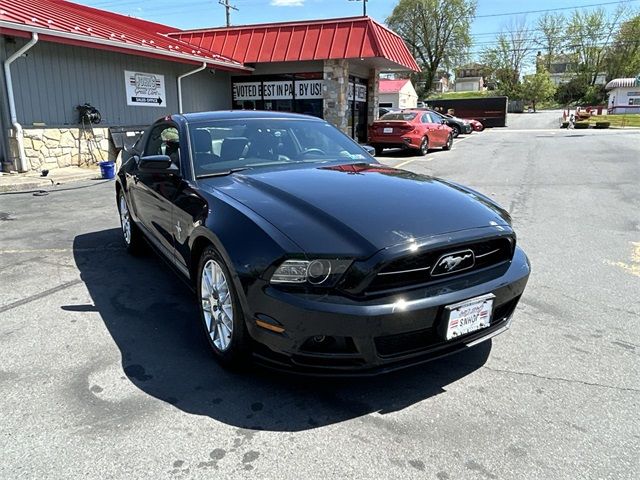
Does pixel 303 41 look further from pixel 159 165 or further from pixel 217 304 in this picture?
pixel 217 304

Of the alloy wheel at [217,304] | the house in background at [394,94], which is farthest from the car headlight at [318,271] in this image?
the house in background at [394,94]

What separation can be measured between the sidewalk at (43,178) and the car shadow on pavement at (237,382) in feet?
23.5

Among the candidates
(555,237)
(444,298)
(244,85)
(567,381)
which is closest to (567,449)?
(567,381)

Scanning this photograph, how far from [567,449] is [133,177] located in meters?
4.31

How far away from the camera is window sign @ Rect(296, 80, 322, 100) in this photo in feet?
59.4

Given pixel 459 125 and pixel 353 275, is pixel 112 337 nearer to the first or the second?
pixel 353 275

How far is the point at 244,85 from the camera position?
19.3 metres

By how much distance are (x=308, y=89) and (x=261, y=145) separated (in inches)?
587

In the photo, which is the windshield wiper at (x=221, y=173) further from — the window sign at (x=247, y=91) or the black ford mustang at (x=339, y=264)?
the window sign at (x=247, y=91)

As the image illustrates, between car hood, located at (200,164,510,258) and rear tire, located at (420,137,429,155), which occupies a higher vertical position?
car hood, located at (200,164,510,258)

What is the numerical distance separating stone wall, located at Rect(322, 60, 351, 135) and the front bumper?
15.7 m

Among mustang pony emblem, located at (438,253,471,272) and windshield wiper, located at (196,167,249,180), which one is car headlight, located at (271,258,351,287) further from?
windshield wiper, located at (196,167,249,180)

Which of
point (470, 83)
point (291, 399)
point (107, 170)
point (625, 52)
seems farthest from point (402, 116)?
point (470, 83)

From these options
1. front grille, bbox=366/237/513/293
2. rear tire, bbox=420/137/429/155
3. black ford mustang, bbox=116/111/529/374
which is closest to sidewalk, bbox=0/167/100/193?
black ford mustang, bbox=116/111/529/374
